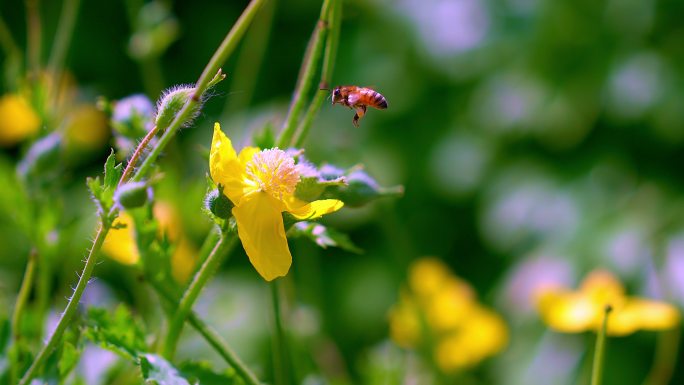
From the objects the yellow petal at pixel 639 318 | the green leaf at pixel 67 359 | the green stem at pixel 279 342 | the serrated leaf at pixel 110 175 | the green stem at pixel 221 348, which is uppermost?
the yellow petal at pixel 639 318

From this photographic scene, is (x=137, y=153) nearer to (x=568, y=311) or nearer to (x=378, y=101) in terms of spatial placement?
(x=378, y=101)

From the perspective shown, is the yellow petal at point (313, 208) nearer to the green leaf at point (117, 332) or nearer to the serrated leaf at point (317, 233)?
the serrated leaf at point (317, 233)

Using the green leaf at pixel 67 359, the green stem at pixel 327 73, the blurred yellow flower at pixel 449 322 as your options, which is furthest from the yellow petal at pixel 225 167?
the blurred yellow flower at pixel 449 322

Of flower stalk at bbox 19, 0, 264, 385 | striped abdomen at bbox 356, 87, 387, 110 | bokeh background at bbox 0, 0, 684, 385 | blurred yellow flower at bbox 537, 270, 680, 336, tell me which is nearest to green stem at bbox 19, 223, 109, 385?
flower stalk at bbox 19, 0, 264, 385

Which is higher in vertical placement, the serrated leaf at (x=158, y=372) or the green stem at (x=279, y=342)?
the green stem at (x=279, y=342)

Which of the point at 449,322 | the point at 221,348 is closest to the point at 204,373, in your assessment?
the point at 221,348

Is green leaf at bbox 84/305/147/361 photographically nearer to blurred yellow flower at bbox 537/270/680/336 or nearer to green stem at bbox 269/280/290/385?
green stem at bbox 269/280/290/385
